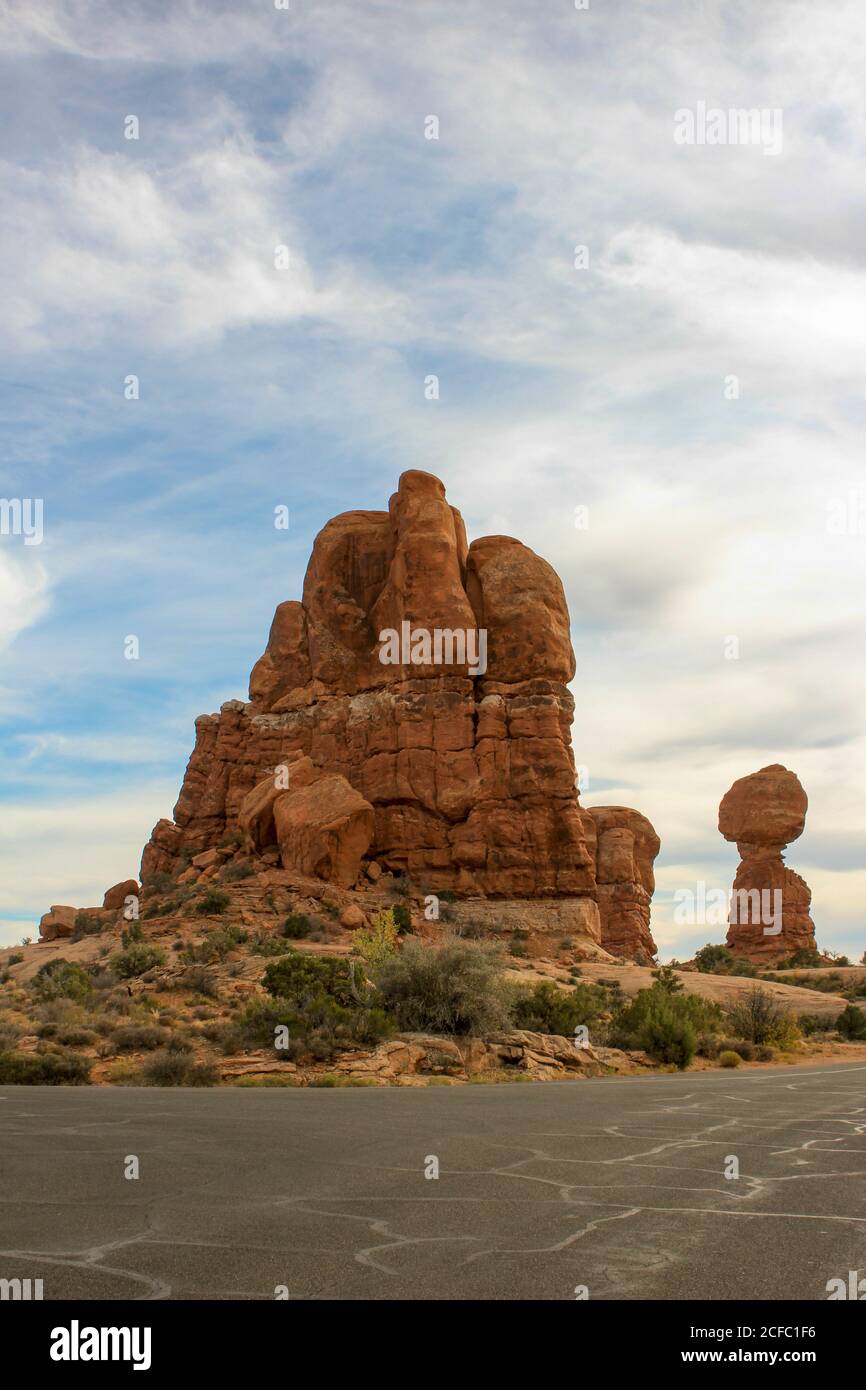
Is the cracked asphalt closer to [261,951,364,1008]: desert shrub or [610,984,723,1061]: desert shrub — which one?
[261,951,364,1008]: desert shrub

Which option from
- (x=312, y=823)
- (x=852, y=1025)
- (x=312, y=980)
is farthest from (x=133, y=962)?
(x=852, y=1025)

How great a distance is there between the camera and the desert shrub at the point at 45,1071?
1988cm

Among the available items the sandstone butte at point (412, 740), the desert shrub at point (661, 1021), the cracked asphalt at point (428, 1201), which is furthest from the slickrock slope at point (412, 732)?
the cracked asphalt at point (428, 1201)

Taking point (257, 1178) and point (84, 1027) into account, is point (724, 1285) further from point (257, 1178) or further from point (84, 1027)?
point (84, 1027)

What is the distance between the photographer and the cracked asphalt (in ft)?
17.7

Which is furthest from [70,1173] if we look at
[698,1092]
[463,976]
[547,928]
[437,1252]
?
[547,928]

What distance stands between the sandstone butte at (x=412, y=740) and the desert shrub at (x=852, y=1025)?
15185mm

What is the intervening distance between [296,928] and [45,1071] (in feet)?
76.0

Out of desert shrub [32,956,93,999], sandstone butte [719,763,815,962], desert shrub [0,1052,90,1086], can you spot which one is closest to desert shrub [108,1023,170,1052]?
desert shrub [0,1052,90,1086]

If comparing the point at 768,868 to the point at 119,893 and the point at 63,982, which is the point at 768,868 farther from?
the point at 63,982

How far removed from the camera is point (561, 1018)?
27688 mm

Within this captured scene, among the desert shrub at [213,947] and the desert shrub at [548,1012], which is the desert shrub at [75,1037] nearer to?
the desert shrub at [548,1012]

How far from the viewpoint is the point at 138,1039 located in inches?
901

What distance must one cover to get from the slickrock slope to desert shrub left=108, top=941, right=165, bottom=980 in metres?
13.7
